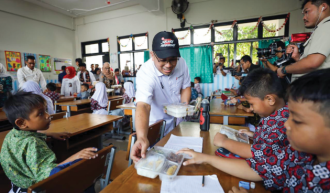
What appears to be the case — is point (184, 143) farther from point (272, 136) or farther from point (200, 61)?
point (200, 61)

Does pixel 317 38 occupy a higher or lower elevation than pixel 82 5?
lower

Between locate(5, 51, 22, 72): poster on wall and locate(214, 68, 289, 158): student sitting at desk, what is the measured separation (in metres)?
7.73

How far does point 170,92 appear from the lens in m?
1.51

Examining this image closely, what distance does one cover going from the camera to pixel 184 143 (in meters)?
1.04

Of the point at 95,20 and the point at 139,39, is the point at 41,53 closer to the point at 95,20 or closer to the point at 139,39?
the point at 95,20

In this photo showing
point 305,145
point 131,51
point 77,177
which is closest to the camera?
point 305,145

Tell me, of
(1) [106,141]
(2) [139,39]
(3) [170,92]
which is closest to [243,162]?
(3) [170,92]

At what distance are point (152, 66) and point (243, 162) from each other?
38.2 inches

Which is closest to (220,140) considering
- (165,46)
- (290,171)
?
(290,171)

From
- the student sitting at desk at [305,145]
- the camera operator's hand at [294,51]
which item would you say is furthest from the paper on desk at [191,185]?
the camera operator's hand at [294,51]

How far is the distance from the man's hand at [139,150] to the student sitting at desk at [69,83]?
5.06 metres

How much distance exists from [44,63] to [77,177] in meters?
7.92

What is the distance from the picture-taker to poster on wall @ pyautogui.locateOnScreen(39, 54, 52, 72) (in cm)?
689

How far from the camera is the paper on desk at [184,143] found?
97 cm
